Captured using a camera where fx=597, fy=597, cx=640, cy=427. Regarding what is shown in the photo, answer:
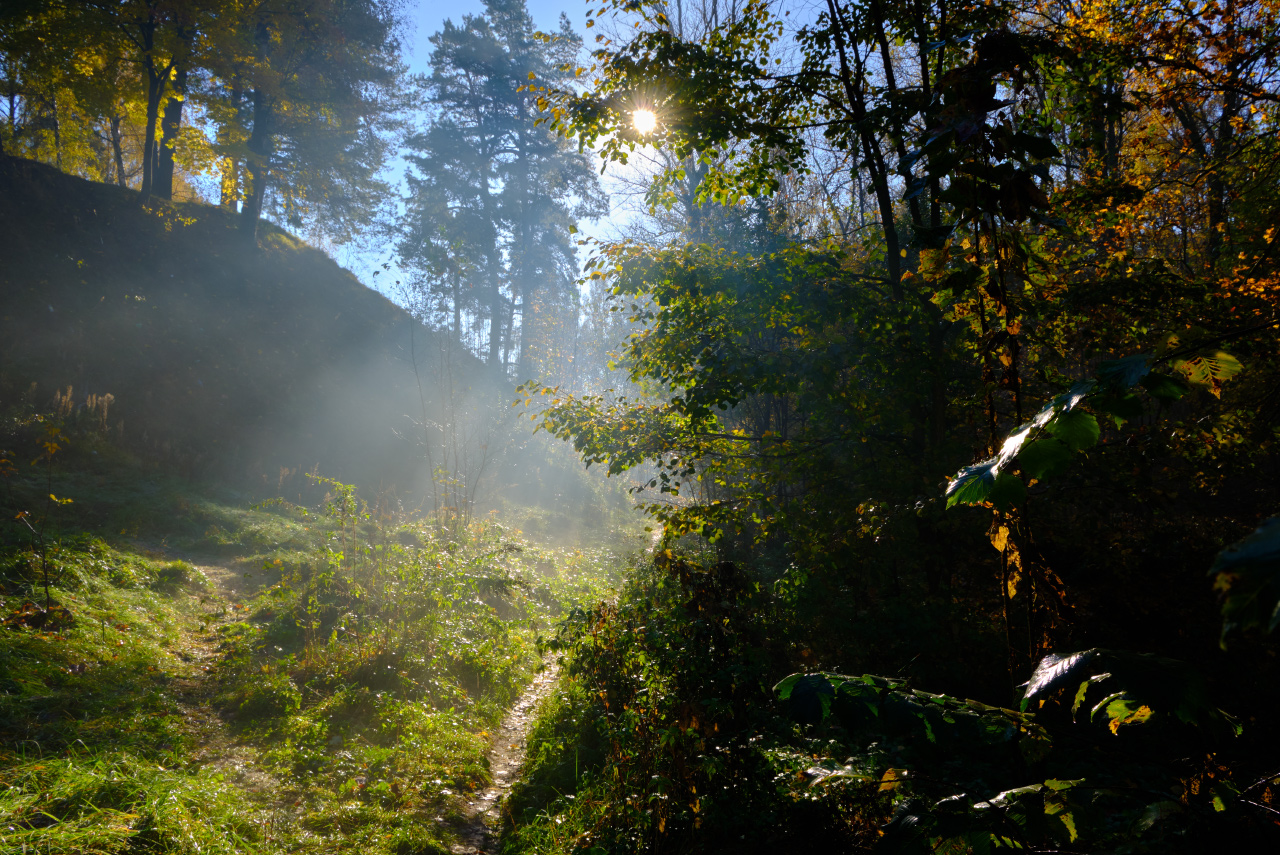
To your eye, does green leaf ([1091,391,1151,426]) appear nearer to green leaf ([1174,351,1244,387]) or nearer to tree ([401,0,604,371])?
green leaf ([1174,351,1244,387])

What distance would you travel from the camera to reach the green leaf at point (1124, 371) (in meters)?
0.95

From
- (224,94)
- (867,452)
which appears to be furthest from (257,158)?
(867,452)

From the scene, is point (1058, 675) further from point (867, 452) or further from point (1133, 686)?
point (867, 452)

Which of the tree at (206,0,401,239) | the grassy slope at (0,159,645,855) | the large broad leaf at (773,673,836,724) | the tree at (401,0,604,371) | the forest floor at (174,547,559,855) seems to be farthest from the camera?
the tree at (401,0,604,371)

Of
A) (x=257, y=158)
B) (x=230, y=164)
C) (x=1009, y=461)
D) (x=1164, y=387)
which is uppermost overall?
(x=257, y=158)

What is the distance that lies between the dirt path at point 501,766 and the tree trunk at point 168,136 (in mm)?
16316

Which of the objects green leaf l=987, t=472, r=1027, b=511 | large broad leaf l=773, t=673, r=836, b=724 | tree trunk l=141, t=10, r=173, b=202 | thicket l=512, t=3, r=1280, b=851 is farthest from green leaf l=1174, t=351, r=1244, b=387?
tree trunk l=141, t=10, r=173, b=202

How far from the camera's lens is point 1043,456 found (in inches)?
40.8

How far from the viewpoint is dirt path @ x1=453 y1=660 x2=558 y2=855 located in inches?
168

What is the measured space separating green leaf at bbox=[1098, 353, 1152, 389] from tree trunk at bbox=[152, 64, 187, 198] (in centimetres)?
1902

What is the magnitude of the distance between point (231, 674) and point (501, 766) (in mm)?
2643

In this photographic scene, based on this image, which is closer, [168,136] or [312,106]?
[168,136]

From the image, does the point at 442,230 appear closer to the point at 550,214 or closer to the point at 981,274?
the point at 550,214

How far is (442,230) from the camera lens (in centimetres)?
2214
